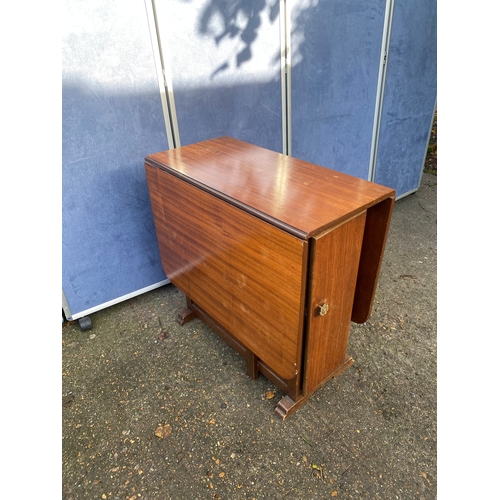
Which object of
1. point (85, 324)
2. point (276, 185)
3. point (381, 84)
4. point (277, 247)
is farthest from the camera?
point (381, 84)

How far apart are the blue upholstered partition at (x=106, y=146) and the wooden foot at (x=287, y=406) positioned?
119cm

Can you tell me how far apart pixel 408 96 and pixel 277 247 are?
2524mm

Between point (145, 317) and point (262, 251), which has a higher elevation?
point (262, 251)

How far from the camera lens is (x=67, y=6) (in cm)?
160

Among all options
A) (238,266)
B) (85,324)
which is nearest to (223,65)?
(238,266)

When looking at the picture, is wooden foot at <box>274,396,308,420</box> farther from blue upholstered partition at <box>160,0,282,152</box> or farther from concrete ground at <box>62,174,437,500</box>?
blue upholstered partition at <box>160,0,282,152</box>

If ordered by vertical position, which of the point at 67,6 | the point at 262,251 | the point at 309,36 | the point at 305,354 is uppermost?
the point at 67,6

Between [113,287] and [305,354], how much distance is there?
133 centimetres

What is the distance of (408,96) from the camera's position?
10.2ft

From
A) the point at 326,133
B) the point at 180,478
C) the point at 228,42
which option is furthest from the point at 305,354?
the point at 326,133

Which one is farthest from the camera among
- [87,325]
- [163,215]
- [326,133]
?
[326,133]

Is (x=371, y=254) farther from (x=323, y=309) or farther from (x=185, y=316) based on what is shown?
(x=185, y=316)

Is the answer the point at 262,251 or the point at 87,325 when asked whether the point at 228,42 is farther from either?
the point at 87,325

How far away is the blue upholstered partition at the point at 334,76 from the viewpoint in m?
2.39
